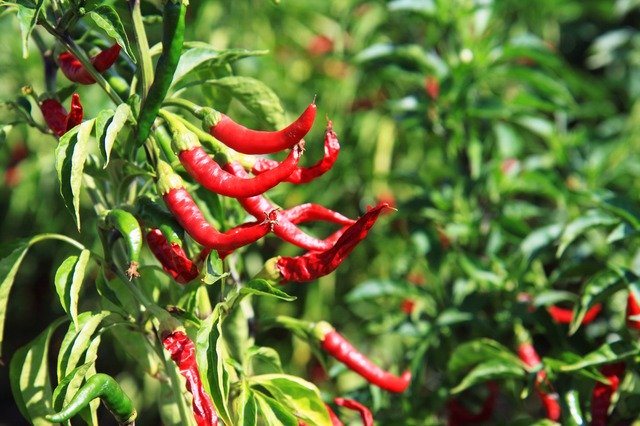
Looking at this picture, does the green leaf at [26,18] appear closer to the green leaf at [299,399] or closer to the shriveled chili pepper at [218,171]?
the shriveled chili pepper at [218,171]

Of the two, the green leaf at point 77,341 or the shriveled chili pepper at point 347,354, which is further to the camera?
the shriveled chili pepper at point 347,354

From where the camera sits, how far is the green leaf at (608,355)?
1197 mm

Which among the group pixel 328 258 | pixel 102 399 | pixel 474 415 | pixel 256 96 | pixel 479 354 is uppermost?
pixel 256 96

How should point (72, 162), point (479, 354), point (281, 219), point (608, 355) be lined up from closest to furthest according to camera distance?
1. point (72, 162)
2. point (281, 219)
3. point (608, 355)
4. point (479, 354)

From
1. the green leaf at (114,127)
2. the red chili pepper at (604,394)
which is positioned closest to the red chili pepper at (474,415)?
the red chili pepper at (604,394)

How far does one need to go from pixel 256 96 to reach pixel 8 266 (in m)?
0.37

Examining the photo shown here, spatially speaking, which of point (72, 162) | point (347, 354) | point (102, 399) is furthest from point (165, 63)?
point (347, 354)

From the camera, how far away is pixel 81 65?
1030mm

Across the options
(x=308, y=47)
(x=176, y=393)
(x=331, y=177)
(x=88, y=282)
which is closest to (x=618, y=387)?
(x=176, y=393)

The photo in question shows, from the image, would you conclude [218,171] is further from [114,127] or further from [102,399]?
[102,399]

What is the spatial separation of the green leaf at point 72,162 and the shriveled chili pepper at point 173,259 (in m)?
0.10

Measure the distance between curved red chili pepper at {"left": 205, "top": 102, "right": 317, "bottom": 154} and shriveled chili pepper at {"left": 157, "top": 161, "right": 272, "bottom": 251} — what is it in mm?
72

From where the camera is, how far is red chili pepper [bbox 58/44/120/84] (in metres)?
0.98

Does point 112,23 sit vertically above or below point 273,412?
above
